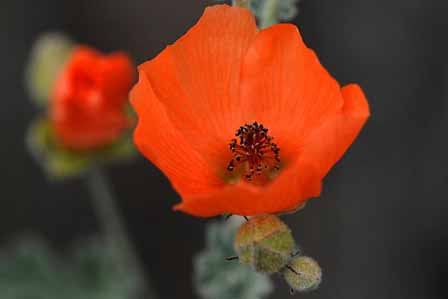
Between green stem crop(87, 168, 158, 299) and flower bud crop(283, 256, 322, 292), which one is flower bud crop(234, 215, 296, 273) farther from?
green stem crop(87, 168, 158, 299)

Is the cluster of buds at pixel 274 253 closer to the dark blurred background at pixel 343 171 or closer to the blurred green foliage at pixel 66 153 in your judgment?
the blurred green foliage at pixel 66 153

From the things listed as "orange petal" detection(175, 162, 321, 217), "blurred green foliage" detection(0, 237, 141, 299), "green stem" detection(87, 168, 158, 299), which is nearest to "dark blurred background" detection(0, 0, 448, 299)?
"blurred green foliage" detection(0, 237, 141, 299)

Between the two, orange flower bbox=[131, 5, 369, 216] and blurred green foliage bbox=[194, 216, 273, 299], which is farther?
blurred green foliage bbox=[194, 216, 273, 299]

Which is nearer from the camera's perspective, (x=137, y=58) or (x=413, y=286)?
(x=413, y=286)

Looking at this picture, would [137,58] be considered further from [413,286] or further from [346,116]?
[346,116]

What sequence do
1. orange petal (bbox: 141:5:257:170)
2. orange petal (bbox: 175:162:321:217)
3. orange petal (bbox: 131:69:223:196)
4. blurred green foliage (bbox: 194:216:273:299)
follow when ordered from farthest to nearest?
blurred green foliage (bbox: 194:216:273:299), orange petal (bbox: 141:5:257:170), orange petal (bbox: 131:69:223:196), orange petal (bbox: 175:162:321:217)

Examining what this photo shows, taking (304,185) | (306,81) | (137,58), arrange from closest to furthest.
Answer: (304,185) → (306,81) → (137,58)

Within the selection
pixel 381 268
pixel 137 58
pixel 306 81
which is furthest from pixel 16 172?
pixel 306 81
